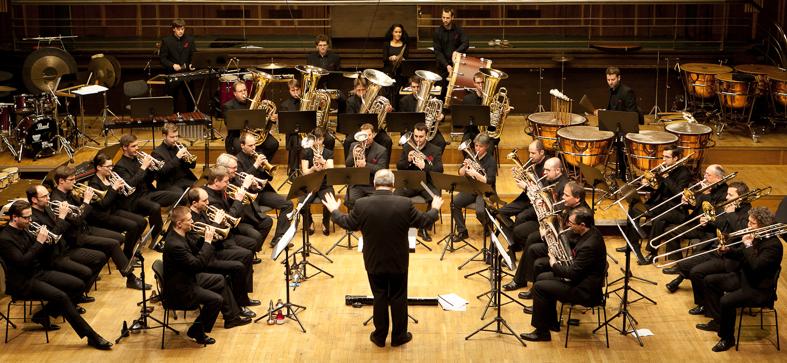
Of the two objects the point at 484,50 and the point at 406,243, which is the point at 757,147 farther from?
the point at 406,243

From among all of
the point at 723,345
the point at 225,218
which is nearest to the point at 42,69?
the point at 225,218

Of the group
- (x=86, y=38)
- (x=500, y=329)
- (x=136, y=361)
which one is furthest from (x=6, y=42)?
(x=500, y=329)

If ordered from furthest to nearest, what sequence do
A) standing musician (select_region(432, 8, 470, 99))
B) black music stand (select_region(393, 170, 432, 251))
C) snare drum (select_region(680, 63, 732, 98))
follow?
1. standing musician (select_region(432, 8, 470, 99))
2. snare drum (select_region(680, 63, 732, 98))
3. black music stand (select_region(393, 170, 432, 251))

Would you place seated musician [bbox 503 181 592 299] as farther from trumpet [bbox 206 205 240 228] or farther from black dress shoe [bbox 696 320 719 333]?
trumpet [bbox 206 205 240 228]

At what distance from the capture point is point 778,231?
780 centimetres

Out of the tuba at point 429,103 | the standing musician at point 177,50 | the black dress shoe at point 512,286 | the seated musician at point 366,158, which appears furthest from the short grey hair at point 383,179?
the standing musician at point 177,50

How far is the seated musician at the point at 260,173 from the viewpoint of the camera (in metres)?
10.2

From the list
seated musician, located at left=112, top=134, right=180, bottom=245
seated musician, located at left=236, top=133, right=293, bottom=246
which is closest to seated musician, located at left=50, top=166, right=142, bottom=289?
seated musician, located at left=112, top=134, right=180, bottom=245

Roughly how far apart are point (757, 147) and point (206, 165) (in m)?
6.38

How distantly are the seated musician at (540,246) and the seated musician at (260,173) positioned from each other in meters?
2.40

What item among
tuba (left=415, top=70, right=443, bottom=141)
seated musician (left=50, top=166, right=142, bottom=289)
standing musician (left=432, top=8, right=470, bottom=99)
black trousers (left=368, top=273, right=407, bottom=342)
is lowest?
black trousers (left=368, top=273, right=407, bottom=342)

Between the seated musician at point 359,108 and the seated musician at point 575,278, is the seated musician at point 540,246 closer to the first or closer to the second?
the seated musician at point 575,278

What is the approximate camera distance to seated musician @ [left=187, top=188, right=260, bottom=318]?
27.8 feet

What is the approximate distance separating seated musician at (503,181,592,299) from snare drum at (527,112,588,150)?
2073 mm
